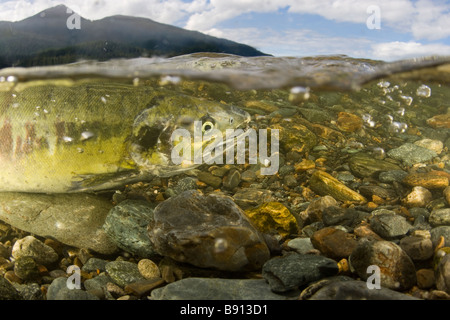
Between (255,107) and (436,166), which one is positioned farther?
(255,107)

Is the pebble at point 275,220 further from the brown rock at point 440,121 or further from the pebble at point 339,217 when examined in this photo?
the brown rock at point 440,121

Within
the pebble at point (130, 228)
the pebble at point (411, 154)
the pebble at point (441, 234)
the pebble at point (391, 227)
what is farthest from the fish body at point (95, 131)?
the pebble at point (411, 154)

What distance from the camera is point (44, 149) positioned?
3148 millimetres

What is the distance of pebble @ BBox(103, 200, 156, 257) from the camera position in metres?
2.83

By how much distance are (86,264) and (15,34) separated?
14.1 feet

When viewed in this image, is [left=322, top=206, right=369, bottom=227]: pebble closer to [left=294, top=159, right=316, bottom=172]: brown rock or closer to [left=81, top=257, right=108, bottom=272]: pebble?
[left=294, top=159, right=316, bottom=172]: brown rock

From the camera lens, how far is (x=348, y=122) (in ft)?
16.5

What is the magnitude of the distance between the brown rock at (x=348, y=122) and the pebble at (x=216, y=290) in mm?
3483

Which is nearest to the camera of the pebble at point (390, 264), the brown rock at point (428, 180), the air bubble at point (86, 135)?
the pebble at point (390, 264)

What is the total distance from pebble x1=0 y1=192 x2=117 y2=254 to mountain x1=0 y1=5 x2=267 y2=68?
2.28m

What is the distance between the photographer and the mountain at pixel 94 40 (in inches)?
185

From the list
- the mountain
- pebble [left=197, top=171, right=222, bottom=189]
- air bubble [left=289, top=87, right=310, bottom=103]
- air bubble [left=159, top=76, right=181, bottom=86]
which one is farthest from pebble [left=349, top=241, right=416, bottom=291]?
the mountain

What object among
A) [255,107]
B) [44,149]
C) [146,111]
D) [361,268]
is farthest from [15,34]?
[361,268]
